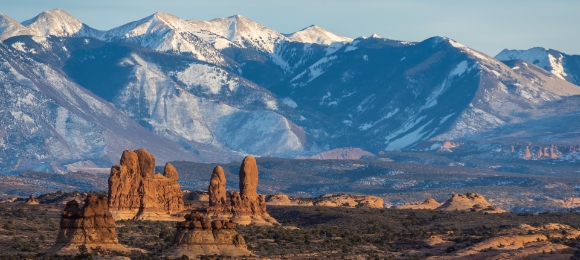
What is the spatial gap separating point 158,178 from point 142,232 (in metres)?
17.0

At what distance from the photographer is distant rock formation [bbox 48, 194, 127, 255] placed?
3974 inches

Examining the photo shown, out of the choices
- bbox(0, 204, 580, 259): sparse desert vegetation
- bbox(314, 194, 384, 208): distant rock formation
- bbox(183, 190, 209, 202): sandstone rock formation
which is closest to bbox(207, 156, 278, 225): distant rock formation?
bbox(0, 204, 580, 259): sparse desert vegetation

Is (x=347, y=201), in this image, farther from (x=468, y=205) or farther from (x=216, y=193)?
(x=216, y=193)

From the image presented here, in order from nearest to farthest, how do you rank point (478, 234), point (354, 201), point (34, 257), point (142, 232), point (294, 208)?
point (34, 257) → point (142, 232) → point (478, 234) → point (294, 208) → point (354, 201)

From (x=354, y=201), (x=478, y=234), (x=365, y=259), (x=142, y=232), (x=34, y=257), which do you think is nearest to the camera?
(x=34, y=257)

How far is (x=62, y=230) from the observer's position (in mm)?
102562

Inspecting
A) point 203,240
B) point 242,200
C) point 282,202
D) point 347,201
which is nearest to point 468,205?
point 347,201

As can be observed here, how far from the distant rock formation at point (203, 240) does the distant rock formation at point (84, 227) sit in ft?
13.8

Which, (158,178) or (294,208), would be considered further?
(294,208)

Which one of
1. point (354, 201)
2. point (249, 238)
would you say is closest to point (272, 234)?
point (249, 238)

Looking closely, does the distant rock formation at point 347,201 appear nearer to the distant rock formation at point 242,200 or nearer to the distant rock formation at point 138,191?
the distant rock formation at point 242,200

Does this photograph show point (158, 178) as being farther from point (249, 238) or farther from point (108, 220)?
point (108, 220)

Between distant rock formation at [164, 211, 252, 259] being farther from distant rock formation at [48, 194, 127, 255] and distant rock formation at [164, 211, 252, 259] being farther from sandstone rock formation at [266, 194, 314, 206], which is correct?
sandstone rock formation at [266, 194, 314, 206]

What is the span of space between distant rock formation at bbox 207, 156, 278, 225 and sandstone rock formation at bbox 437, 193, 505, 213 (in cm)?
3771
